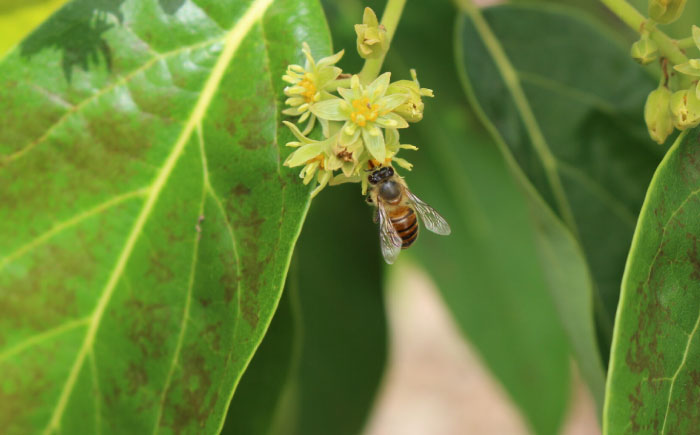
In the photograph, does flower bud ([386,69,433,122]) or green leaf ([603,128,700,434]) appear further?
flower bud ([386,69,433,122])

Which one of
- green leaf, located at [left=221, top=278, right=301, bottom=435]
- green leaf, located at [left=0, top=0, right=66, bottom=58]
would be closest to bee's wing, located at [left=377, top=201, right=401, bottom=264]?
green leaf, located at [left=221, top=278, right=301, bottom=435]

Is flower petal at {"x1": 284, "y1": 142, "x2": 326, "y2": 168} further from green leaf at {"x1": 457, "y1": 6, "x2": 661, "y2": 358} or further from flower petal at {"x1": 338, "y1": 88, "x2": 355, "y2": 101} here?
green leaf at {"x1": 457, "y1": 6, "x2": 661, "y2": 358}

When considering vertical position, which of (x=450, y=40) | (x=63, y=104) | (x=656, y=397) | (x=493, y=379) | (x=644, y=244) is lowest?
(x=493, y=379)

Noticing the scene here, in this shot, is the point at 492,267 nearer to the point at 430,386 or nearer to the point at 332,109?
the point at 332,109

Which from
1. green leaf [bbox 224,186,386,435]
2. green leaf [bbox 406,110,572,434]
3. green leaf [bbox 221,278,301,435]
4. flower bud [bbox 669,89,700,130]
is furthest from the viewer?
green leaf [bbox 406,110,572,434]

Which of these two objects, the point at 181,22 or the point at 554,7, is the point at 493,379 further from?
the point at 181,22

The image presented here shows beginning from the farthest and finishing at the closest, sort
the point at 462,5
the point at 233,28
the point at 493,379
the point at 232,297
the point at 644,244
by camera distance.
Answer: the point at 493,379 < the point at 462,5 < the point at 233,28 < the point at 232,297 < the point at 644,244

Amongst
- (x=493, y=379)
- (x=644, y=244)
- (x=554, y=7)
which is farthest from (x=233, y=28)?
(x=493, y=379)
